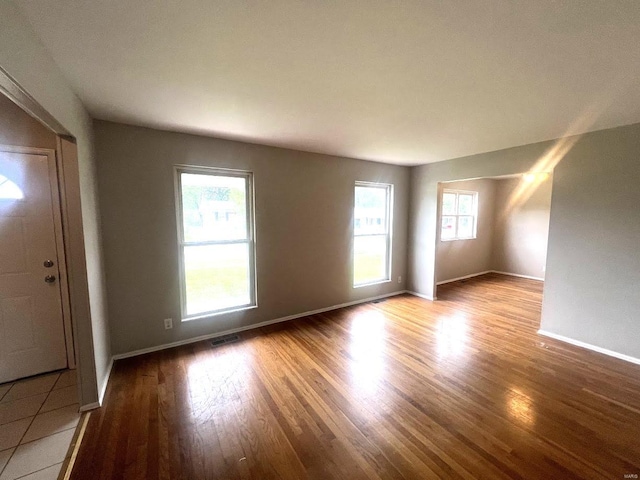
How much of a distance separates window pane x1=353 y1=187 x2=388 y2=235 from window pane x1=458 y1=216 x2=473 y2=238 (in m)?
2.56

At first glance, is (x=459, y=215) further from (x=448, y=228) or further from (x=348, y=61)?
(x=348, y=61)

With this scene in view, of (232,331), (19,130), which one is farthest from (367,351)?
(19,130)

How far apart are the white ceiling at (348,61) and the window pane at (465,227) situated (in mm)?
3675

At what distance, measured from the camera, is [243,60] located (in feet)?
5.08

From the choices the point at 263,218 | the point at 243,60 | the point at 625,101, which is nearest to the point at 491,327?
the point at 625,101

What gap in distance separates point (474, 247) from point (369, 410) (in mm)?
5739

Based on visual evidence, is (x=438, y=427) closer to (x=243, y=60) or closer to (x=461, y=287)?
(x=243, y=60)

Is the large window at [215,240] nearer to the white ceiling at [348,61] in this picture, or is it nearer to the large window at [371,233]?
the white ceiling at [348,61]

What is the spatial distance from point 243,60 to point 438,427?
2749 millimetres

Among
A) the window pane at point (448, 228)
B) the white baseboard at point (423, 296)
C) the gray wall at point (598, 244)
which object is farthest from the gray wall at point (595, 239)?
the window pane at point (448, 228)

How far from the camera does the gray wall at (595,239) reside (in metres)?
2.64

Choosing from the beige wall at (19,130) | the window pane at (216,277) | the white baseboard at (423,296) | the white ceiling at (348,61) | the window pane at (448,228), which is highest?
the white ceiling at (348,61)

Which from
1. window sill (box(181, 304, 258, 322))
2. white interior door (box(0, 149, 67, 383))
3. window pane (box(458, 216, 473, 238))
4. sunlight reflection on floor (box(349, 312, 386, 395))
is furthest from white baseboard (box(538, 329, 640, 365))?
white interior door (box(0, 149, 67, 383))

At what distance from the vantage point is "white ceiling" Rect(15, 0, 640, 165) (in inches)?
46.1
